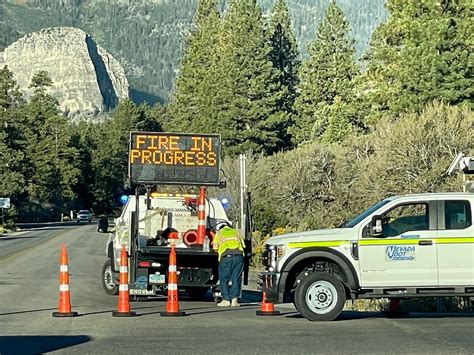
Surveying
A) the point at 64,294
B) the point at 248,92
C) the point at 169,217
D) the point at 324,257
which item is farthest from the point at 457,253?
the point at 248,92

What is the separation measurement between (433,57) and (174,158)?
23.0m

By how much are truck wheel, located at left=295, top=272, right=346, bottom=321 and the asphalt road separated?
0.19 meters

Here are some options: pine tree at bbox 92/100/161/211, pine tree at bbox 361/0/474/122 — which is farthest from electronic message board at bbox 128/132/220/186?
pine tree at bbox 92/100/161/211

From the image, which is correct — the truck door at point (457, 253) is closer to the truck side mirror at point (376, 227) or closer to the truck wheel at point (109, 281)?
the truck side mirror at point (376, 227)

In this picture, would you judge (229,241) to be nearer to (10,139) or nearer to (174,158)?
(174,158)

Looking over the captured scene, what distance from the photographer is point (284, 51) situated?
3420 inches

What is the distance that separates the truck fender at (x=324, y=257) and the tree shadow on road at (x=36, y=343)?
365 cm

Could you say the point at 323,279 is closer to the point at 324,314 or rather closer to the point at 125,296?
the point at 324,314

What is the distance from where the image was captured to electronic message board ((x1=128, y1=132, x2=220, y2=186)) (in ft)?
69.6

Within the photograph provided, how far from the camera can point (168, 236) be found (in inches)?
830

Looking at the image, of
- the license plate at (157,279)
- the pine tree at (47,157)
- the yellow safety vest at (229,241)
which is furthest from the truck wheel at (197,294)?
the pine tree at (47,157)

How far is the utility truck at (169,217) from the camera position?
65.1ft

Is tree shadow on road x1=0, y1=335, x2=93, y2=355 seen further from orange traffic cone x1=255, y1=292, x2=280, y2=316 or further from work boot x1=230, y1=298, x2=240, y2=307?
work boot x1=230, y1=298, x2=240, y2=307

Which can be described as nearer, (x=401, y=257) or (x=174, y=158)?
(x=401, y=257)
